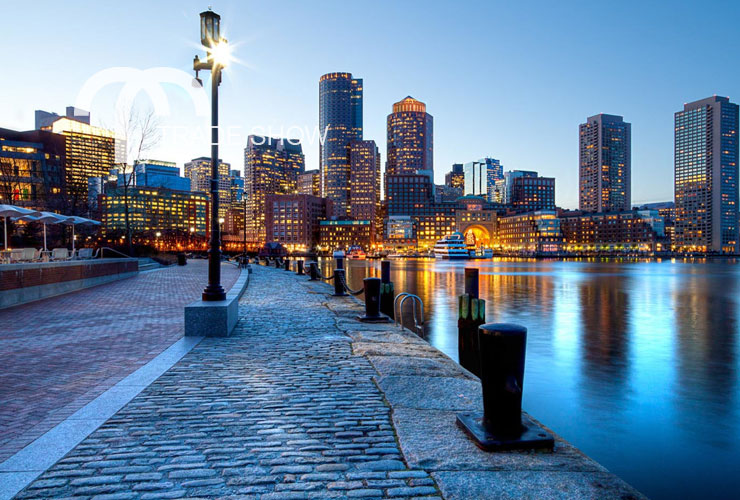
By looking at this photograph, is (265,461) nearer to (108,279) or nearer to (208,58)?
(208,58)

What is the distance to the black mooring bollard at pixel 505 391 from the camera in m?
4.49

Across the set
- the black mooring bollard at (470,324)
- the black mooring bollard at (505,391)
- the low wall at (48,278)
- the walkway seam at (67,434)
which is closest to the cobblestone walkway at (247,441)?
the walkway seam at (67,434)

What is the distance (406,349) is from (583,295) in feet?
101

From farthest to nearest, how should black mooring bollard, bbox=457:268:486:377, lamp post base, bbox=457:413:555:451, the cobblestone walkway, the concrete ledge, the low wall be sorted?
the low wall
black mooring bollard, bbox=457:268:486:377
the concrete ledge
lamp post base, bbox=457:413:555:451
the cobblestone walkway

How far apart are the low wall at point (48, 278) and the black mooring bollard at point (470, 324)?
14.0m

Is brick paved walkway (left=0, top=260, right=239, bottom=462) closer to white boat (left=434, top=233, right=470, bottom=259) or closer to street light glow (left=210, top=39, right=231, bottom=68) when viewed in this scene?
street light glow (left=210, top=39, right=231, bottom=68)

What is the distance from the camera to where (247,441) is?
450 centimetres

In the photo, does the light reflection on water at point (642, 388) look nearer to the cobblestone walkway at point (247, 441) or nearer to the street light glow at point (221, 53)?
the cobblestone walkway at point (247, 441)

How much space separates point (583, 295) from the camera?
117 feet

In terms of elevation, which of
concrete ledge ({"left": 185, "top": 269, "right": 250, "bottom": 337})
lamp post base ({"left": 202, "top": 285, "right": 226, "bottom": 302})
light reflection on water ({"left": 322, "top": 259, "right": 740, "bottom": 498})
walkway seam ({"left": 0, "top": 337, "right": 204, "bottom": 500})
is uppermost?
lamp post base ({"left": 202, "top": 285, "right": 226, "bottom": 302})

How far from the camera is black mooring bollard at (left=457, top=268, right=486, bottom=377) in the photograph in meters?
13.1

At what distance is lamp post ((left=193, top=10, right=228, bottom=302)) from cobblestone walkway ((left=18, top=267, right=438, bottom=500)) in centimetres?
286

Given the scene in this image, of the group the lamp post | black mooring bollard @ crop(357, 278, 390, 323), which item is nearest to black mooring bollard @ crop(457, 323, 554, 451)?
the lamp post

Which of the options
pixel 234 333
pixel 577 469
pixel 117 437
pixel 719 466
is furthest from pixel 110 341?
pixel 719 466
